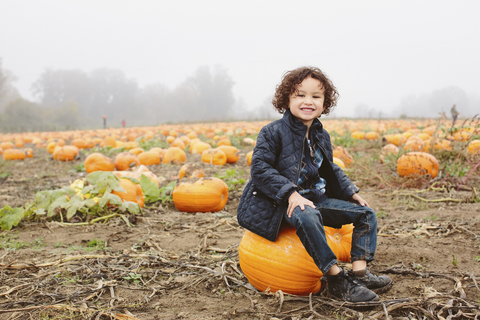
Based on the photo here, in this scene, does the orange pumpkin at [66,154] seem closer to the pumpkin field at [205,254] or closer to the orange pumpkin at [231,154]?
the pumpkin field at [205,254]

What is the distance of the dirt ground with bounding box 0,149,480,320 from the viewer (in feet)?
6.48

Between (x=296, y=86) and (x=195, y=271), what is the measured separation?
1552mm

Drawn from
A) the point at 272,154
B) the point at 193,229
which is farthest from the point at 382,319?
the point at 193,229

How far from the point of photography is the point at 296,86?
2.37m

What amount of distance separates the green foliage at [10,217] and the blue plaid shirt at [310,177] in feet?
9.86

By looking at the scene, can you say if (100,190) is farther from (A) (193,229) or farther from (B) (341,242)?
(B) (341,242)

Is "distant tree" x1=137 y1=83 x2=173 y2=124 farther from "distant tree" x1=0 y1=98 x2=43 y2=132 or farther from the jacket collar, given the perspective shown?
the jacket collar

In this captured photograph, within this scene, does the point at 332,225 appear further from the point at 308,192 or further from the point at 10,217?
the point at 10,217

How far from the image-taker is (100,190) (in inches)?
155

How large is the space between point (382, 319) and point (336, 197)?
0.85m

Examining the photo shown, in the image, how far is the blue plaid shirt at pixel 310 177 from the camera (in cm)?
233

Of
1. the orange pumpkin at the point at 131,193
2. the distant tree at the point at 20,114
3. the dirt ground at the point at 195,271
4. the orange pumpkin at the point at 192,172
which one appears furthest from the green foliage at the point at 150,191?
the distant tree at the point at 20,114

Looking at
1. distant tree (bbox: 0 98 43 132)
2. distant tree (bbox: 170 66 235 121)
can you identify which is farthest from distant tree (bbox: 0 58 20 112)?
distant tree (bbox: 170 66 235 121)

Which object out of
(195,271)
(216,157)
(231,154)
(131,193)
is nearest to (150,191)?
(131,193)
